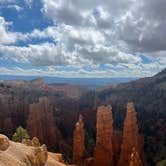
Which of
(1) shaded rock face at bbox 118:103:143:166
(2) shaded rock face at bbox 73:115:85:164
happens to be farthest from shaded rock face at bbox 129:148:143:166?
(2) shaded rock face at bbox 73:115:85:164

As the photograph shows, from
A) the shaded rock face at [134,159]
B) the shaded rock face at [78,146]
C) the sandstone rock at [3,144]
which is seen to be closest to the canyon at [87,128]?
the shaded rock face at [78,146]

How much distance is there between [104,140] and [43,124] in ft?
141

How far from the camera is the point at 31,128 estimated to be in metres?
114

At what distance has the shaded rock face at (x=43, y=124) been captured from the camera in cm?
11419

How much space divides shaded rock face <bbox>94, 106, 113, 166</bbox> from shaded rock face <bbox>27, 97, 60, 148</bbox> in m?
34.4

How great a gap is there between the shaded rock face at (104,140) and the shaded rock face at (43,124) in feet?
113

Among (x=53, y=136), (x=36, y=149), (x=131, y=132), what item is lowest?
(x=53, y=136)

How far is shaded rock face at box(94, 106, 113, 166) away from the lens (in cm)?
7888

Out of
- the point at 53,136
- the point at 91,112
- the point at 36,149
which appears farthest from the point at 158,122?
the point at 36,149

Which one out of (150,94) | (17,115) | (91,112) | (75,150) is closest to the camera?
(75,150)

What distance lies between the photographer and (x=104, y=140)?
79812mm

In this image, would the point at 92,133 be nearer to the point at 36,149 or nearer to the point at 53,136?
the point at 53,136

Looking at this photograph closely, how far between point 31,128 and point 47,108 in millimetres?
11643

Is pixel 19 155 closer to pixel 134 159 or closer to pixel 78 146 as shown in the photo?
pixel 134 159
